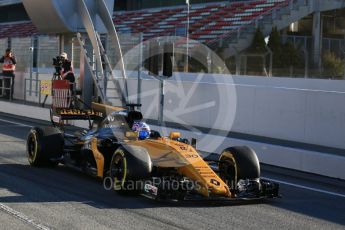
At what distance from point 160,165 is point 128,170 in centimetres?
45

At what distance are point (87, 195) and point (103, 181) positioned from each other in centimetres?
74

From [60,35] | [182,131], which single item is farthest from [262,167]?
[60,35]

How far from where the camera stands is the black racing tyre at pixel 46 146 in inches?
390

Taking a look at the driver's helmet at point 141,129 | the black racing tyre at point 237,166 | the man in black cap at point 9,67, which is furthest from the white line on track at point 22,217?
the man in black cap at point 9,67

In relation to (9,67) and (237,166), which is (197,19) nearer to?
(9,67)

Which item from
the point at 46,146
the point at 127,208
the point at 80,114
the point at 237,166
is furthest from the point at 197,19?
the point at 127,208

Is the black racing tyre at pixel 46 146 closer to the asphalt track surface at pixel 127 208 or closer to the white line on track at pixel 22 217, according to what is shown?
the asphalt track surface at pixel 127 208

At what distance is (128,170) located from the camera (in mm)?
7836

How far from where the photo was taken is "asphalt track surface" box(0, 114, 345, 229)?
6.75m

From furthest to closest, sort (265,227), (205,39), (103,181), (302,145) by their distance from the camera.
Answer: (205,39)
(302,145)
(103,181)
(265,227)

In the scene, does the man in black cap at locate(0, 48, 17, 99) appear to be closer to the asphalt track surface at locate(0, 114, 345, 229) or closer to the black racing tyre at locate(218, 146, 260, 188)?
the asphalt track surface at locate(0, 114, 345, 229)

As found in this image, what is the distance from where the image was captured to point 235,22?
26.9m

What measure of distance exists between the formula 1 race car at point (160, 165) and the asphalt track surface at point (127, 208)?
174 millimetres

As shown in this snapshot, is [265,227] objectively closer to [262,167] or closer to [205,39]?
[262,167]
